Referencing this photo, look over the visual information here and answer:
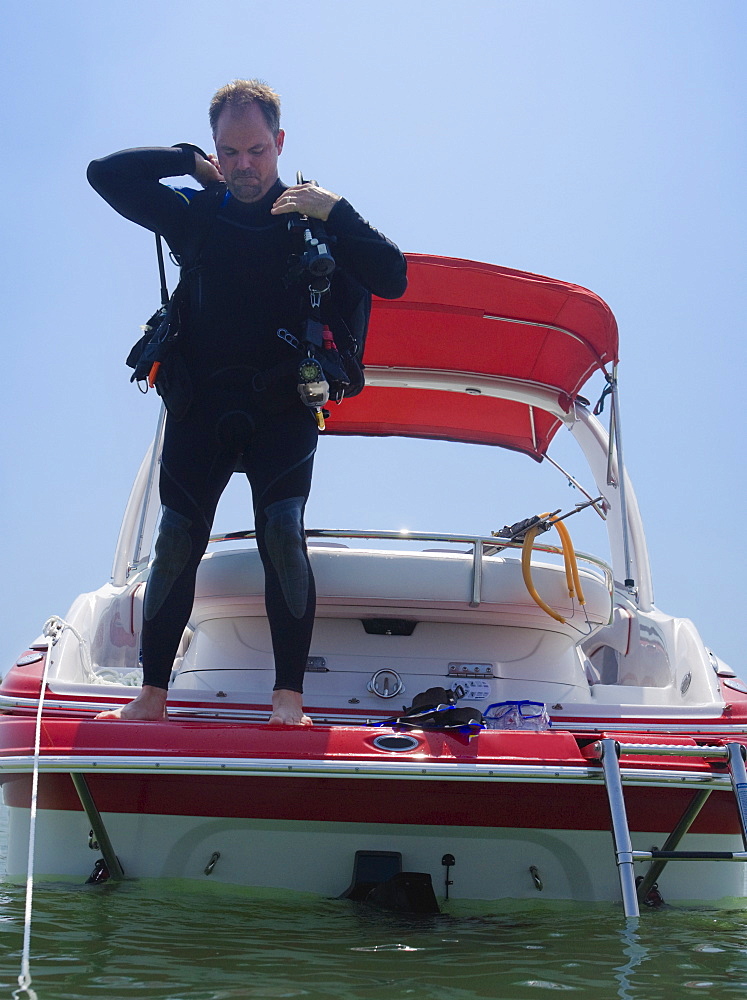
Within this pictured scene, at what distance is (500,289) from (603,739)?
9.60 ft

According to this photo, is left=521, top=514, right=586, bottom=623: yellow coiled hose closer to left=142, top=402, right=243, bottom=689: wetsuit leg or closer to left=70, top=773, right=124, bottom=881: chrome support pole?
left=142, top=402, right=243, bottom=689: wetsuit leg

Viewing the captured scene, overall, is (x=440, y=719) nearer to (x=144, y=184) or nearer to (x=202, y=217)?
(x=202, y=217)

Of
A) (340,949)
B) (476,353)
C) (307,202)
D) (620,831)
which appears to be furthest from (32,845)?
(476,353)

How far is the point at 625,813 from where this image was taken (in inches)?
93.7

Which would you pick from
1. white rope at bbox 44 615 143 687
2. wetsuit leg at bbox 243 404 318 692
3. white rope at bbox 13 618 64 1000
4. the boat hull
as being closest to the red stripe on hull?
the boat hull

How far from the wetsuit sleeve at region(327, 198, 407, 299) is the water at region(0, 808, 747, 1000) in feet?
6.35

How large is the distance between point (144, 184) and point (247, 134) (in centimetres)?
38

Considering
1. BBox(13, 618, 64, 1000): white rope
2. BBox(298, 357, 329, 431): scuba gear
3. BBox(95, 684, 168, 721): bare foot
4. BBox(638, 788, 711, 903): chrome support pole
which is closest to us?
BBox(13, 618, 64, 1000): white rope

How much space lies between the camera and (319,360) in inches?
115

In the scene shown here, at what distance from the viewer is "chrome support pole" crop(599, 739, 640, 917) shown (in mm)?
2232

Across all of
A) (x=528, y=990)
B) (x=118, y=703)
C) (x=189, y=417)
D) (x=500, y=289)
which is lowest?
(x=528, y=990)

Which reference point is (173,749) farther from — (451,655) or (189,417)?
(451,655)

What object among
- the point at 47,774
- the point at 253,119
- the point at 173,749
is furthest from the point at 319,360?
the point at 47,774

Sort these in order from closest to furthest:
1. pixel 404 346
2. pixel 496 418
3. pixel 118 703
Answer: pixel 118 703, pixel 404 346, pixel 496 418
